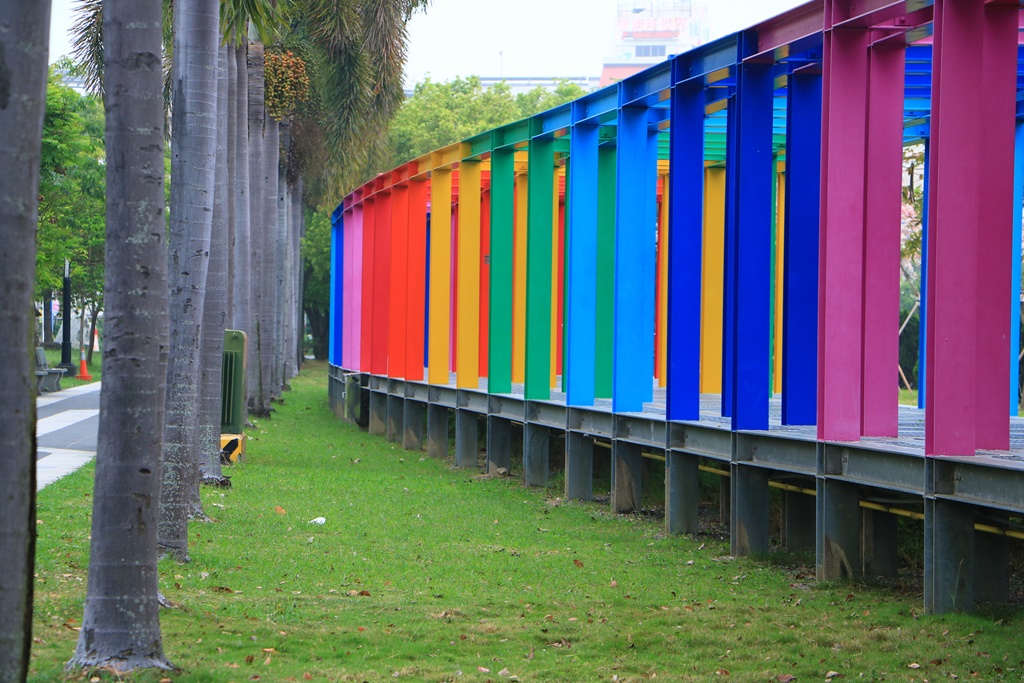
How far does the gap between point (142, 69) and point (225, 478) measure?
8.92 m

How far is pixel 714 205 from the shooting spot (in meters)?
20.0

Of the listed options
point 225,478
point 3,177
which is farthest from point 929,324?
point 225,478

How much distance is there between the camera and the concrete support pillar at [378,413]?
25.2m

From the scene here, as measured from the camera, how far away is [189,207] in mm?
10594

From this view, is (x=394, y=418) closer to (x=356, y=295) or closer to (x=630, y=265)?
(x=356, y=295)

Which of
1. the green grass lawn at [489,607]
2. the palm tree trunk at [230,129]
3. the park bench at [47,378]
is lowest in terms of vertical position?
the green grass lawn at [489,607]

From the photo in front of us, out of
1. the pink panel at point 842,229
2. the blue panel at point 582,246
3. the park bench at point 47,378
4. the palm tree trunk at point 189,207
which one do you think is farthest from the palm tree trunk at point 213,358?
the park bench at point 47,378

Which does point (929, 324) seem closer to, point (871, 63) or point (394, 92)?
point (871, 63)

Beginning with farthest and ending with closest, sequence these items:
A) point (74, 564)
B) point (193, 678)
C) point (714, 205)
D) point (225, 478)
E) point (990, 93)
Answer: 1. point (714, 205)
2. point (225, 478)
3. point (74, 564)
4. point (990, 93)
5. point (193, 678)

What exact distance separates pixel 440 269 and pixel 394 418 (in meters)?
4.15

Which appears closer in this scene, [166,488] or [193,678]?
[193,678]

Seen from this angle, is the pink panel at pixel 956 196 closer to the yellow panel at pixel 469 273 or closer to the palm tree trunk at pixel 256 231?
the yellow panel at pixel 469 273

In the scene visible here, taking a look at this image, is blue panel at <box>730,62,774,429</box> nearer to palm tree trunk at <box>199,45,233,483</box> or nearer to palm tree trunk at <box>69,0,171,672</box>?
palm tree trunk at <box>199,45,233,483</box>

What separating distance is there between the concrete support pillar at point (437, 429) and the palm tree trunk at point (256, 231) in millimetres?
5532
